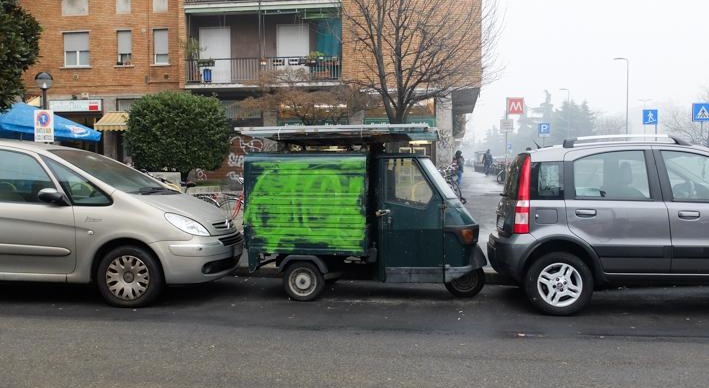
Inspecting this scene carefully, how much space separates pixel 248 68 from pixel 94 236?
18.3 metres

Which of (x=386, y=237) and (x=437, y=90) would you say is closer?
(x=386, y=237)

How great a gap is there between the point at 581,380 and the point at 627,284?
6.84 ft

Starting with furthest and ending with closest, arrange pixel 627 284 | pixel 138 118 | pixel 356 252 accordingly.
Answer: pixel 138 118 < pixel 356 252 < pixel 627 284

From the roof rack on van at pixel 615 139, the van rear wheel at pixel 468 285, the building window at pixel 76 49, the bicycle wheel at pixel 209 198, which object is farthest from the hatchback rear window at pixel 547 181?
the building window at pixel 76 49

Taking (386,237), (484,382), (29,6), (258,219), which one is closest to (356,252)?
(386,237)

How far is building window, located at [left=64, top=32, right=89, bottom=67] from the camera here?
80.8 ft

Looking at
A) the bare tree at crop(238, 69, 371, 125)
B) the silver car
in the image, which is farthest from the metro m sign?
the silver car

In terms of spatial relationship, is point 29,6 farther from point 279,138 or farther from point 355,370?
point 355,370

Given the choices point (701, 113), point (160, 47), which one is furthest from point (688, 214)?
point (160, 47)

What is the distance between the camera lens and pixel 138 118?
18.3 metres

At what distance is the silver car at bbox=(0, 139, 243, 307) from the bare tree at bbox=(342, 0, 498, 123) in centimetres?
630

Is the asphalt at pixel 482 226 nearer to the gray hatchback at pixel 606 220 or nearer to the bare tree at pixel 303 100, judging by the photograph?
the gray hatchback at pixel 606 220

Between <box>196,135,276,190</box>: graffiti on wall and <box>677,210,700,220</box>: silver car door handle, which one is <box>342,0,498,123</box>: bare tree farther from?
<box>196,135,276,190</box>: graffiti on wall

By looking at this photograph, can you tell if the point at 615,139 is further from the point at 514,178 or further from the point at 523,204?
the point at 523,204
